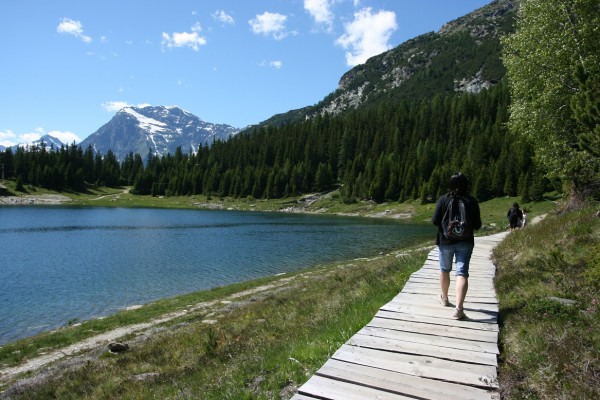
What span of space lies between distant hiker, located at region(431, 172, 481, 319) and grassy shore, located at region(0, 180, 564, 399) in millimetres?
1179

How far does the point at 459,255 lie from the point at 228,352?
22.4ft

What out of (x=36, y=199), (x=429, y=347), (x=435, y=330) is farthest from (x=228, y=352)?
(x=36, y=199)

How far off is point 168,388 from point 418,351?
5551 millimetres

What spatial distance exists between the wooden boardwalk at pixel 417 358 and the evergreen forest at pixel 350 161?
84031 mm

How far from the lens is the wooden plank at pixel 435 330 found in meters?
6.71

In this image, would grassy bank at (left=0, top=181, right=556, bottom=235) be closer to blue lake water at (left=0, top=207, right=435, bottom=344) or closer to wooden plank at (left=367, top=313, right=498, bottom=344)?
blue lake water at (left=0, top=207, right=435, bottom=344)

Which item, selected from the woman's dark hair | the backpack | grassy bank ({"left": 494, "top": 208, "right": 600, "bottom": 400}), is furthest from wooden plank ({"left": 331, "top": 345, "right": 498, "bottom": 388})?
the woman's dark hair

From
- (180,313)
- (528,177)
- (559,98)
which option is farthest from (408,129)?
(180,313)

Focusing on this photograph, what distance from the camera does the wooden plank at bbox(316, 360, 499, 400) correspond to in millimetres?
4738

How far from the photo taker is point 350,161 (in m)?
145

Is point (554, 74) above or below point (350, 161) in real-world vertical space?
below

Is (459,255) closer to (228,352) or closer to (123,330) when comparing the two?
(228,352)

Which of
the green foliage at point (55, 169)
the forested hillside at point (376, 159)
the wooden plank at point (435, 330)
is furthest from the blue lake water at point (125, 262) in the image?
the green foliage at point (55, 169)

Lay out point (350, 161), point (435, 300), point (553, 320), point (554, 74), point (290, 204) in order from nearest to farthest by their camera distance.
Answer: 1. point (553, 320)
2. point (435, 300)
3. point (554, 74)
4. point (290, 204)
5. point (350, 161)
